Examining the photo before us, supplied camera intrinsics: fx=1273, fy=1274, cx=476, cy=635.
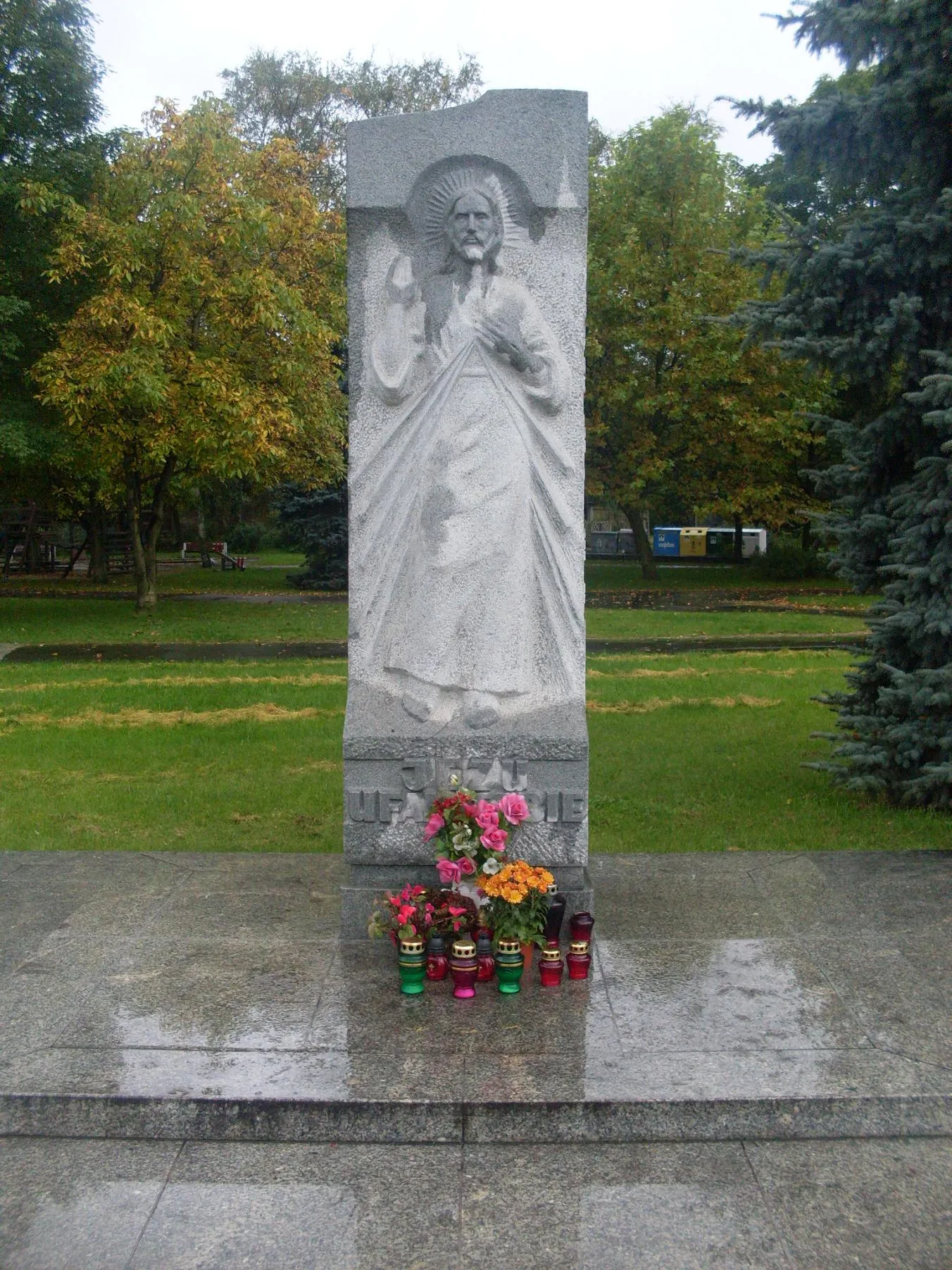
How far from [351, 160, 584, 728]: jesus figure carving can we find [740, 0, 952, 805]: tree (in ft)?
10.2

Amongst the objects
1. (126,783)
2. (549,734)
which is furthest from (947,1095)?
(126,783)

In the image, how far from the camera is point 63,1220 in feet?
11.5

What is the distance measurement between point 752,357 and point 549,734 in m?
25.3

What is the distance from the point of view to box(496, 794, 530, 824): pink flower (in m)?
4.89

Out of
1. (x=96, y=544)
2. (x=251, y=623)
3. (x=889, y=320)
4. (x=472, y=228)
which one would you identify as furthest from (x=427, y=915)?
(x=96, y=544)

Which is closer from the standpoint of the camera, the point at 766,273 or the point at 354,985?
the point at 354,985

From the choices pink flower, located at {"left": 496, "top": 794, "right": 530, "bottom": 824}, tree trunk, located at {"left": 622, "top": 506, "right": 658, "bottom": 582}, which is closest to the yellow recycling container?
tree trunk, located at {"left": 622, "top": 506, "right": 658, "bottom": 582}

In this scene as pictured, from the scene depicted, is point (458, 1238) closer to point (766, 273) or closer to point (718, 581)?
point (766, 273)

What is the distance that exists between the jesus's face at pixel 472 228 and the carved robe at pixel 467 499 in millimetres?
Result: 134

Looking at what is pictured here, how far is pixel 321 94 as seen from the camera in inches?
1398

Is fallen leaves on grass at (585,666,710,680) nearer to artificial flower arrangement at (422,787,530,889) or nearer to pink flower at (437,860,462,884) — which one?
artificial flower arrangement at (422,787,530,889)

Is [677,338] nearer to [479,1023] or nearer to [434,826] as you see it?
[434,826]

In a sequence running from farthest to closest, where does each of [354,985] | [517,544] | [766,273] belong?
[766,273] < [517,544] < [354,985]

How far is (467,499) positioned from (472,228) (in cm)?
107
